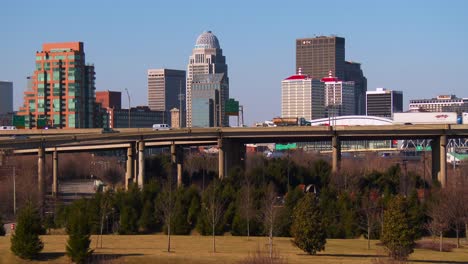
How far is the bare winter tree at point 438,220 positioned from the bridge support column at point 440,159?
37.9 m

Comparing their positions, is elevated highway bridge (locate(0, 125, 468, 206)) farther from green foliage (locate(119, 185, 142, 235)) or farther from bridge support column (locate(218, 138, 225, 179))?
green foliage (locate(119, 185, 142, 235))

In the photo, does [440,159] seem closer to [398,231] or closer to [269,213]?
[269,213]

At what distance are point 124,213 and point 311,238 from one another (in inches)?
911

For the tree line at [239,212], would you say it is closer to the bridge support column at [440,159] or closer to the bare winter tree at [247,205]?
the bare winter tree at [247,205]

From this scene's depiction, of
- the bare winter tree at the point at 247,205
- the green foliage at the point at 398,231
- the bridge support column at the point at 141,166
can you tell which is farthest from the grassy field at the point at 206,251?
the bridge support column at the point at 141,166

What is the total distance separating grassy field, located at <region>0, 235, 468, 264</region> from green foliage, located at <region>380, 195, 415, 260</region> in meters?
1.23

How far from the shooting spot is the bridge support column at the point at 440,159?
418 feet

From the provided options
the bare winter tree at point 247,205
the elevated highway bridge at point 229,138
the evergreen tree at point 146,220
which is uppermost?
the elevated highway bridge at point 229,138

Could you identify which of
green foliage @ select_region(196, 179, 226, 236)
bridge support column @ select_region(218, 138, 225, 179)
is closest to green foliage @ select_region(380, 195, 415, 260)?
green foliage @ select_region(196, 179, 226, 236)

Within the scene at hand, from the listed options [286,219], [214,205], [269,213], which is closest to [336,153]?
[286,219]

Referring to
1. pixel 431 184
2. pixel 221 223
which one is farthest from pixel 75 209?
pixel 431 184

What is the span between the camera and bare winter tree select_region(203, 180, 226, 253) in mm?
81750

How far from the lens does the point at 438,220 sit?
83.9 m

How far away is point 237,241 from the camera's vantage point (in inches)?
3105
